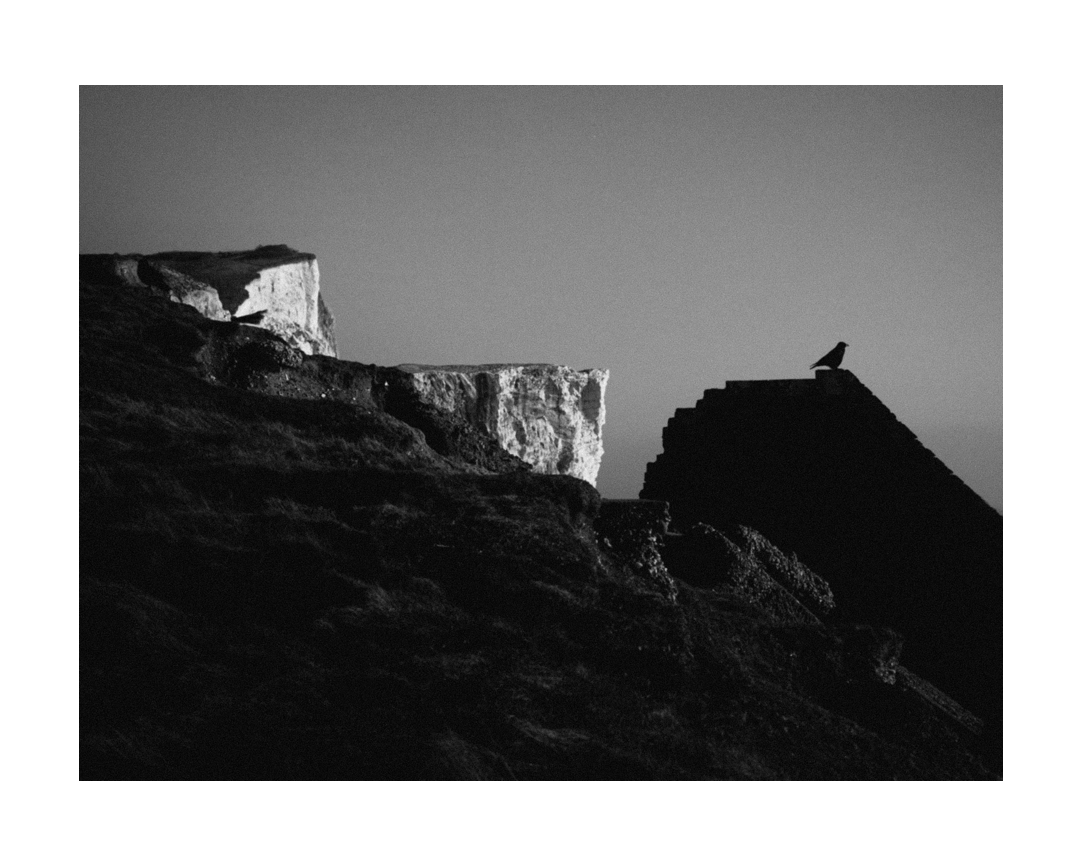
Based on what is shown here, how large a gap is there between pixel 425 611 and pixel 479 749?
163 cm

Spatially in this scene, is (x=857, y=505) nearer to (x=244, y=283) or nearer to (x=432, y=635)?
(x=432, y=635)

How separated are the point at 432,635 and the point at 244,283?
13135mm

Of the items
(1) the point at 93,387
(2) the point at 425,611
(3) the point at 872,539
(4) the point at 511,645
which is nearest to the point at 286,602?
(2) the point at 425,611

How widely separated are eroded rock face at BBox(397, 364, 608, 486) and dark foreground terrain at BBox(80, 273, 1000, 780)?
41.0 feet

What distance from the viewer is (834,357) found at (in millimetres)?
11250

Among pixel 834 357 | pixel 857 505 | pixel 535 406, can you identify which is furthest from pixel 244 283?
pixel 857 505

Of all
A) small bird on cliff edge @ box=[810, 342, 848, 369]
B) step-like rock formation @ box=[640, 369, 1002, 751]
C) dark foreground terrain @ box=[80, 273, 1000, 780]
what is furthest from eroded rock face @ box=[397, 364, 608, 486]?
dark foreground terrain @ box=[80, 273, 1000, 780]

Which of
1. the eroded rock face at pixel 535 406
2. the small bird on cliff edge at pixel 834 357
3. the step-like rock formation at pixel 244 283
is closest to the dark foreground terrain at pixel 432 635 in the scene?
the small bird on cliff edge at pixel 834 357

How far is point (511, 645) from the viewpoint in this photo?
7.01 m

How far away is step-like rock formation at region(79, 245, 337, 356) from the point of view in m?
15.9

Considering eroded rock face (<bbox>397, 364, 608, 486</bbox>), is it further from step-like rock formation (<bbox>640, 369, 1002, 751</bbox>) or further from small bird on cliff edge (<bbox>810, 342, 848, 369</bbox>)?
small bird on cliff edge (<bbox>810, 342, 848, 369</bbox>)

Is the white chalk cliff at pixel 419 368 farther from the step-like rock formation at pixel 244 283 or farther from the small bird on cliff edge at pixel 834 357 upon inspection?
the small bird on cliff edge at pixel 834 357

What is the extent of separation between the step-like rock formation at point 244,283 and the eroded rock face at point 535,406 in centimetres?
248

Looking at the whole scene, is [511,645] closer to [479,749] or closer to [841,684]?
[479,749]
